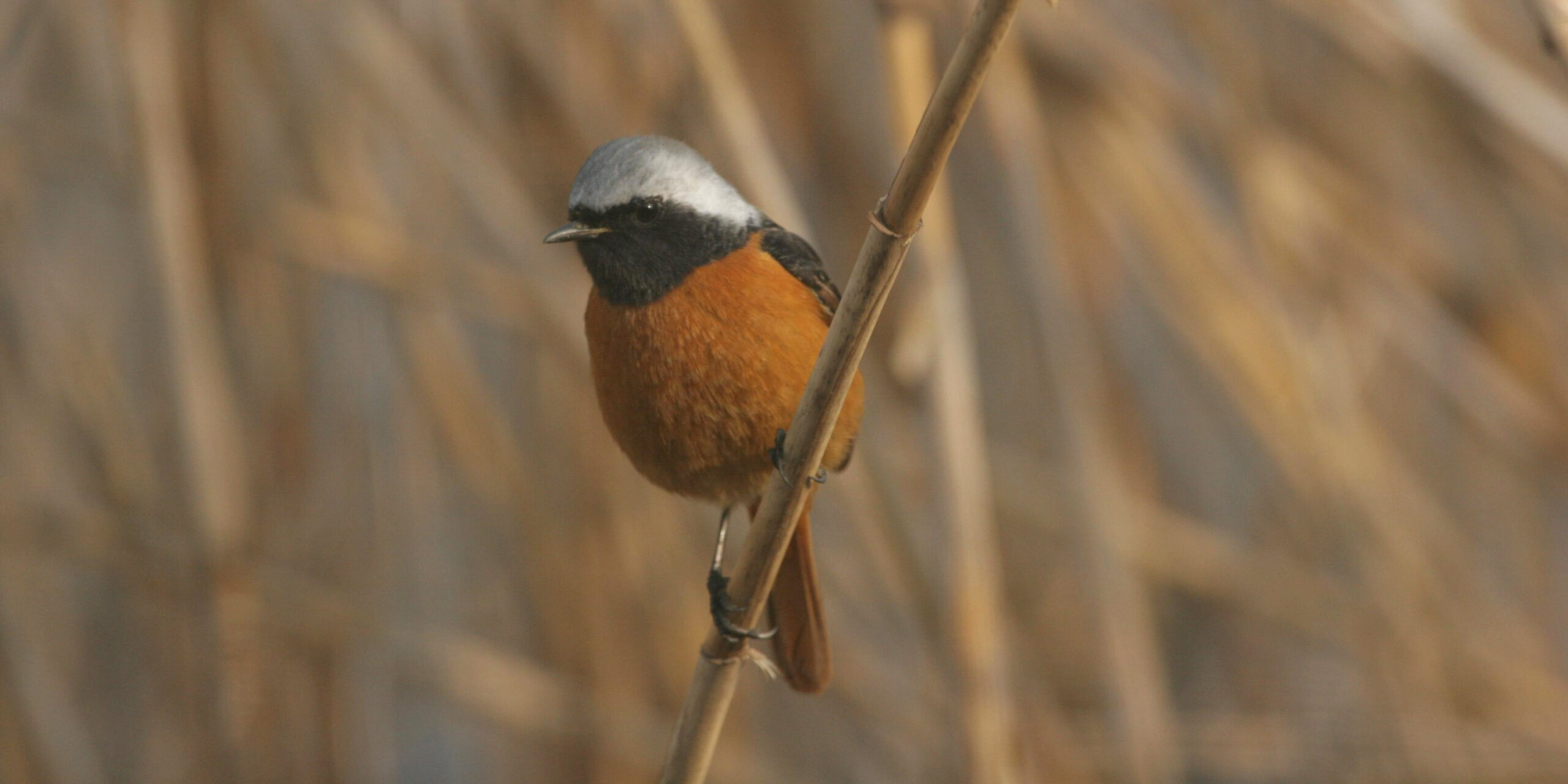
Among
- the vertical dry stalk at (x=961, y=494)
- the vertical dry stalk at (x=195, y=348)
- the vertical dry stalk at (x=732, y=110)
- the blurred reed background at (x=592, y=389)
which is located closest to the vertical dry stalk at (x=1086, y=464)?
the blurred reed background at (x=592, y=389)

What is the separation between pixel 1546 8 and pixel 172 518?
2731 millimetres

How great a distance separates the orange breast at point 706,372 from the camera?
5.71 ft

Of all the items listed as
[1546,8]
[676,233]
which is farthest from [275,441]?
[1546,8]

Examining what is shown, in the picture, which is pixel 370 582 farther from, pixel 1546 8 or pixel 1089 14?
pixel 1546 8

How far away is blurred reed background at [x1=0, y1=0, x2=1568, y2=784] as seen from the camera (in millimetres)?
2516

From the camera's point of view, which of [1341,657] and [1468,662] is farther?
[1341,657]

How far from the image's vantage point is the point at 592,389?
282 cm

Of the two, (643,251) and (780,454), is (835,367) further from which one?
(643,251)

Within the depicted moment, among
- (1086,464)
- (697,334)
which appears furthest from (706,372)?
(1086,464)

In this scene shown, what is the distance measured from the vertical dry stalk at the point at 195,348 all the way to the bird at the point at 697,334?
892mm

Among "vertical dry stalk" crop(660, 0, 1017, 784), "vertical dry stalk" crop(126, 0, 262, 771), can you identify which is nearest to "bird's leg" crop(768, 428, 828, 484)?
"vertical dry stalk" crop(660, 0, 1017, 784)

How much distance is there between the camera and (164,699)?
9.30ft

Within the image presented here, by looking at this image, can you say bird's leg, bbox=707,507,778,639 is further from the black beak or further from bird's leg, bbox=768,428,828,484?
the black beak

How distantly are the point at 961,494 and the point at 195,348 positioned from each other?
56.0 inches
